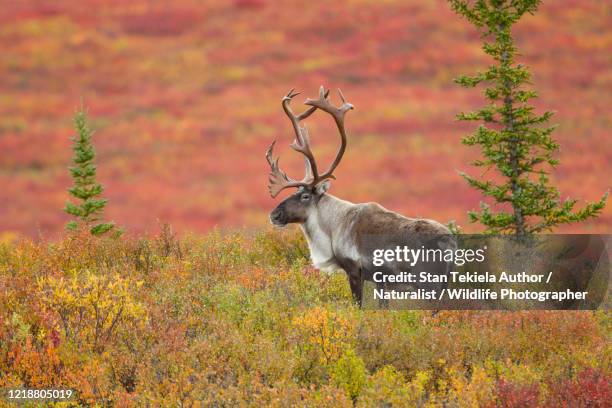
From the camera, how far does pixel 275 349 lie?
31.0 ft

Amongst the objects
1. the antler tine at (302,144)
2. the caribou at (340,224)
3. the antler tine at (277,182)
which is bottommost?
the caribou at (340,224)

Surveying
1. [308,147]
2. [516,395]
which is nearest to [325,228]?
[308,147]

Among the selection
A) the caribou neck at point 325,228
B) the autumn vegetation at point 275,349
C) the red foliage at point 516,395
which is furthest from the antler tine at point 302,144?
the red foliage at point 516,395

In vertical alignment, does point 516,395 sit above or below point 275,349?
below

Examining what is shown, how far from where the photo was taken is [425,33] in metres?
55.5

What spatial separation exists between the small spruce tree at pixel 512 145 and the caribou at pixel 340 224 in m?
1.88

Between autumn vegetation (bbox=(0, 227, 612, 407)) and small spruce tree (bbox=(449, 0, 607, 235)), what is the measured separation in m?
2.23

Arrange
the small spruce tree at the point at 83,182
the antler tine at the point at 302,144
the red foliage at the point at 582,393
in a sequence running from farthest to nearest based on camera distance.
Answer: the small spruce tree at the point at 83,182 → the antler tine at the point at 302,144 → the red foliage at the point at 582,393

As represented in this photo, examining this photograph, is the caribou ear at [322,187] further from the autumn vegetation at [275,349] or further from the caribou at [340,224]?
the autumn vegetation at [275,349]

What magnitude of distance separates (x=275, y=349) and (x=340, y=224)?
144 inches

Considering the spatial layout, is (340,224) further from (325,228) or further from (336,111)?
(336,111)

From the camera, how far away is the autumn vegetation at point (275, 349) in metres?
8.52

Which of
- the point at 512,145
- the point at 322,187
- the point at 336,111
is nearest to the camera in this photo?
the point at 322,187

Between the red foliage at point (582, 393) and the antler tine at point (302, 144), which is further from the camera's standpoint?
the antler tine at point (302, 144)
